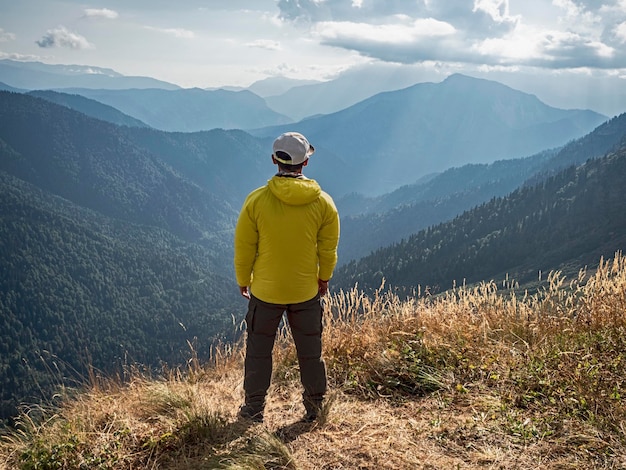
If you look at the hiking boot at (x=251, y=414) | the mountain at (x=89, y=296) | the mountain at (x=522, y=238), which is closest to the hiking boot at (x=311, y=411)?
the hiking boot at (x=251, y=414)

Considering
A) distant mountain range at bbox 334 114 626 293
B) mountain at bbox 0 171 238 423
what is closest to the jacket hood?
distant mountain range at bbox 334 114 626 293

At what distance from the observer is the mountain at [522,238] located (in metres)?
108

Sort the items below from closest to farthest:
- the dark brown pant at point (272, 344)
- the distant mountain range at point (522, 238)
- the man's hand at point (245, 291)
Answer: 1. the dark brown pant at point (272, 344)
2. the man's hand at point (245, 291)
3. the distant mountain range at point (522, 238)

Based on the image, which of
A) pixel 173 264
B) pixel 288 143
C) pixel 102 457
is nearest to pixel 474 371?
pixel 288 143

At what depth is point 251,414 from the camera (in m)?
4.39

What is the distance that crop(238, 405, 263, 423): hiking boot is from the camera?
169 inches

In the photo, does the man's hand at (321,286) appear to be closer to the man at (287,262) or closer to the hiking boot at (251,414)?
the man at (287,262)

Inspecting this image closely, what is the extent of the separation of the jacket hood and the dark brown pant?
94 centimetres

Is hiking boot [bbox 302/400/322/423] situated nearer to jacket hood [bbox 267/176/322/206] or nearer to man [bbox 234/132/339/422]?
man [bbox 234/132/339/422]

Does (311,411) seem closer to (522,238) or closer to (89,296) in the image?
(522,238)

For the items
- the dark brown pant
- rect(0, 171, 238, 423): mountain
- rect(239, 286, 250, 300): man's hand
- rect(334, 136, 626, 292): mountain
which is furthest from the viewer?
rect(0, 171, 238, 423): mountain

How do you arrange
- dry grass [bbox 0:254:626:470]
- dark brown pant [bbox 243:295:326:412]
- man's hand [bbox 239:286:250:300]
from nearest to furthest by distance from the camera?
dry grass [bbox 0:254:626:470] < dark brown pant [bbox 243:295:326:412] < man's hand [bbox 239:286:250:300]

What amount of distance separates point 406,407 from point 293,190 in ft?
7.61

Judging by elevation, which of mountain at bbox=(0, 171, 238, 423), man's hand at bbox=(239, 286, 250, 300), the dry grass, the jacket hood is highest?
the jacket hood
